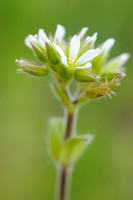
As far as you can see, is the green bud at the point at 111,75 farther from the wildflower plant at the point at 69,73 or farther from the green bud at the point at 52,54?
the green bud at the point at 52,54

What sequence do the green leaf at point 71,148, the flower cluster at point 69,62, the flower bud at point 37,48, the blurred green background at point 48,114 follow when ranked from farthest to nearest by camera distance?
1. the blurred green background at point 48,114
2. the green leaf at point 71,148
3. the flower bud at point 37,48
4. the flower cluster at point 69,62

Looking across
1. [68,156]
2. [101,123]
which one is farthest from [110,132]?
[68,156]

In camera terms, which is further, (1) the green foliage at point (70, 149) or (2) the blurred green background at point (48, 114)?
(2) the blurred green background at point (48, 114)

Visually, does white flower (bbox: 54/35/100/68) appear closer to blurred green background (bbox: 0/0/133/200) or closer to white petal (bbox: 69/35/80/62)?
white petal (bbox: 69/35/80/62)

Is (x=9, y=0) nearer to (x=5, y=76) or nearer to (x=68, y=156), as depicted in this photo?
(x=5, y=76)

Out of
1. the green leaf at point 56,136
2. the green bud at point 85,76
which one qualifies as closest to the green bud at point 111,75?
the green bud at point 85,76

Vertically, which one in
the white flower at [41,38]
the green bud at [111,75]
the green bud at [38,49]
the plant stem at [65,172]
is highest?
the white flower at [41,38]

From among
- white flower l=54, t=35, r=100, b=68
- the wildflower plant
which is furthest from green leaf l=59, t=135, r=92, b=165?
white flower l=54, t=35, r=100, b=68

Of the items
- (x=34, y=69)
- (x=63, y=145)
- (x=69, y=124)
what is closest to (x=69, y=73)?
(x=34, y=69)

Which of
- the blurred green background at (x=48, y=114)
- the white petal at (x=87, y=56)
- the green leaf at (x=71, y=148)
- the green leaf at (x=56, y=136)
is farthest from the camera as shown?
the blurred green background at (x=48, y=114)
